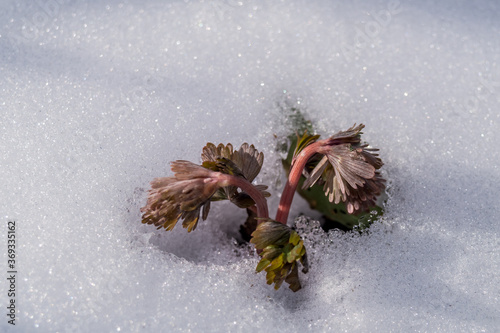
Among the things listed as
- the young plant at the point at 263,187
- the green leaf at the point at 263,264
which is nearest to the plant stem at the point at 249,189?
the young plant at the point at 263,187

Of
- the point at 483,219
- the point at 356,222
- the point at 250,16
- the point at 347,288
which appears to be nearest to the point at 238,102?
the point at 250,16

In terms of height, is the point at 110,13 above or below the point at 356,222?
above

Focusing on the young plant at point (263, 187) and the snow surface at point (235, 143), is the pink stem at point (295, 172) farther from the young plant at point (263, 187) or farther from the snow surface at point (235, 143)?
the snow surface at point (235, 143)

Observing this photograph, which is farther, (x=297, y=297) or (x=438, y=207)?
(x=438, y=207)

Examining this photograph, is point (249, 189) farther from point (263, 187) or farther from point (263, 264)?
point (263, 264)

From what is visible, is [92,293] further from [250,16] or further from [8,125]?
[250,16]

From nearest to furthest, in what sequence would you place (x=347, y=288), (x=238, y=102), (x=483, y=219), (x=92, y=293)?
(x=92, y=293), (x=347, y=288), (x=483, y=219), (x=238, y=102)

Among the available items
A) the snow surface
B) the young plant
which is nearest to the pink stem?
the young plant
